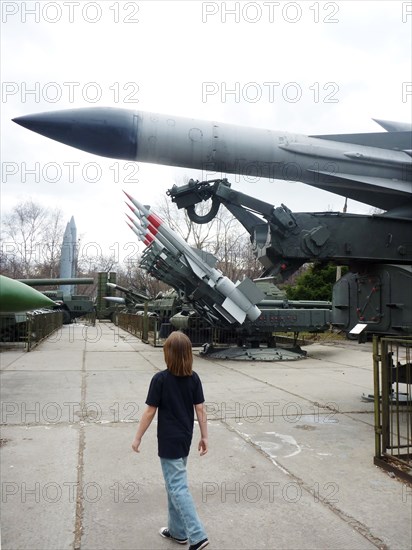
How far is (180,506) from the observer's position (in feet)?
9.12

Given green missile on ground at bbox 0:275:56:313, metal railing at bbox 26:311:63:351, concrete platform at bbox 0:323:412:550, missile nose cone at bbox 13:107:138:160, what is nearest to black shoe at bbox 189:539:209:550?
concrete platform at bbox 0:323:412:550

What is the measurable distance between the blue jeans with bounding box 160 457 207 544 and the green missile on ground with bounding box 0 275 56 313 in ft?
5.48

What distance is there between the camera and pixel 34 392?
7699 millimetres

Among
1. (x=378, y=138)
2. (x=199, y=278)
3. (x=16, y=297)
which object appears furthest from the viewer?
(x=199, y=278)

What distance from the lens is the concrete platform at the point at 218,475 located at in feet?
9.94

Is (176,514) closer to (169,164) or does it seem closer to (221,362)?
(169,164)

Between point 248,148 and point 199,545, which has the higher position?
point 248,148

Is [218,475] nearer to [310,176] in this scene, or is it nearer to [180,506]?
[180,506]

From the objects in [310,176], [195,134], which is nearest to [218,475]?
[195,134]

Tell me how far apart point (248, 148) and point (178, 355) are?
4.63 metres

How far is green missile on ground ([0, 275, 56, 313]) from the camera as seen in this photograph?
1435 mm

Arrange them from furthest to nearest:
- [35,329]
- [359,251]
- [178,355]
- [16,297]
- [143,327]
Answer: [143,327] < [35,329] < [359,251] < [178,355] < [16,297]

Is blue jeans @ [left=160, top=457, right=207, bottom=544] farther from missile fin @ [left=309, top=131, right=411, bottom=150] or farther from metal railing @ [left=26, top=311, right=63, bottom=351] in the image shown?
metal railing @ [left=26, top=311, right=63, bottom=351]

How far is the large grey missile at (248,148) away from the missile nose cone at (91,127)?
1 centimetres
